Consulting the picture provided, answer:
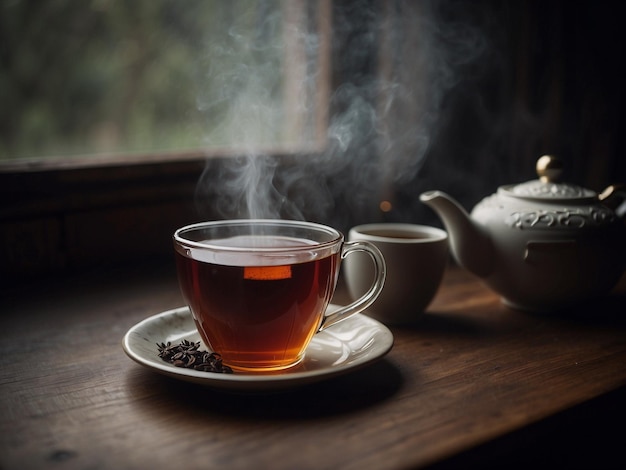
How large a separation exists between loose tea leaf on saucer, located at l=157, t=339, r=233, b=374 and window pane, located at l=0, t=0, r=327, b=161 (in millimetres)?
666

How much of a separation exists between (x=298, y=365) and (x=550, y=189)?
1.90ft

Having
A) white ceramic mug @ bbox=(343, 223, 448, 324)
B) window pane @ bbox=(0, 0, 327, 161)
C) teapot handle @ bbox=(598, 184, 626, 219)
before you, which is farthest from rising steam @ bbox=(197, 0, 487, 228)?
teapot handle @ bbox=(598, 184, 626, 219)

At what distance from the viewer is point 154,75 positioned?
1436mm

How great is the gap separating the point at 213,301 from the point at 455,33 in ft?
3.83

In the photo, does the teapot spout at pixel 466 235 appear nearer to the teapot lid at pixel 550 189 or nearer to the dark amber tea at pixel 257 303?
the teapot lid at pixel 550 189

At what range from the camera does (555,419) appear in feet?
2.46

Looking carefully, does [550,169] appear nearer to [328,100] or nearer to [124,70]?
[328,100]

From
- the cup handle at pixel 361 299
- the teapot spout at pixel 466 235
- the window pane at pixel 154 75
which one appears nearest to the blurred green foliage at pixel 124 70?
the window pane at pixel 154 75

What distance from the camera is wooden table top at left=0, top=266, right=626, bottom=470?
2.12 ft

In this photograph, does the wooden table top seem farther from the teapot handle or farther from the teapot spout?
the teapot handle

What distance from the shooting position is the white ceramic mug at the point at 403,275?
1.03 meters

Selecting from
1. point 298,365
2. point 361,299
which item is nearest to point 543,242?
point 361,299

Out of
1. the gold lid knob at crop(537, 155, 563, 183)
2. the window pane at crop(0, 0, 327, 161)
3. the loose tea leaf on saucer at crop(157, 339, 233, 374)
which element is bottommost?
the loose tea leaf on saucer at crop(157, 339, 233, 374)

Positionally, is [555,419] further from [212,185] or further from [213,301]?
[212,185]
